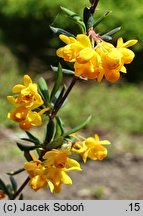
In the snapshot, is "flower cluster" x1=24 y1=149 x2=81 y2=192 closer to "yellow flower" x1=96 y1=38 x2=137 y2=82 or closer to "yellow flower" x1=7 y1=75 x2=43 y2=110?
"yellow flower" x1=7 y1=75 x2=43 y2=110

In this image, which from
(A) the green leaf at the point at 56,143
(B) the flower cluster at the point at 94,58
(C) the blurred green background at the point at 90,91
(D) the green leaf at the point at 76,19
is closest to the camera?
(B) the flower cluster at the point at 94,58

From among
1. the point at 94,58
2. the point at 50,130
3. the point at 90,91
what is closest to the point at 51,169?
the point at 50,130

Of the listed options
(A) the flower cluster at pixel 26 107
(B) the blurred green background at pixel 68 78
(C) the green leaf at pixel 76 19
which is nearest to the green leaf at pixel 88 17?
(C) the green leaf at pixel 76 19

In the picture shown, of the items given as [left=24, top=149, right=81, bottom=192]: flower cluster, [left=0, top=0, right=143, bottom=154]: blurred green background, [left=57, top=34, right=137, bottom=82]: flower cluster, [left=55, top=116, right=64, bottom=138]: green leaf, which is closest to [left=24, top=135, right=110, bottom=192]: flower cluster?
[left=24, top=149, right=81, bottom=192]: flower cluster

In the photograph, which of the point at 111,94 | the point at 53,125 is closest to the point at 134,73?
the point at 111,94

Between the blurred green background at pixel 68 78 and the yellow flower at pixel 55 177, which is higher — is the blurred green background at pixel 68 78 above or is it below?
below

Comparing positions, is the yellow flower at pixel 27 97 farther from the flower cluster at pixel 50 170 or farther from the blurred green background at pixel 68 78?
the blurred green background at pixel 68 78

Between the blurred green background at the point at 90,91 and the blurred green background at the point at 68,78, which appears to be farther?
the blurred green background at the point at 68,78
